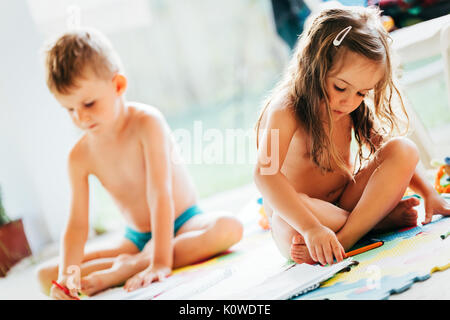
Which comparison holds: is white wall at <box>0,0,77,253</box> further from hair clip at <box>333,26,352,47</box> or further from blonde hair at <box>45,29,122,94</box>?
hair clip at <box>333,26,352,47</box>

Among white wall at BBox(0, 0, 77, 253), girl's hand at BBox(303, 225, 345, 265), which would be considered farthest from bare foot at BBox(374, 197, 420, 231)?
white wall at BBox(0, 0, 77, 253)

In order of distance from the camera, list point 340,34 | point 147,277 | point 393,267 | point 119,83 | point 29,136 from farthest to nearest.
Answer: point 29,136 → point 119,83 → point 147,277 → point 340,34 → point 393,267

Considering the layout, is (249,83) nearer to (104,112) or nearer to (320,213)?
(104,112)

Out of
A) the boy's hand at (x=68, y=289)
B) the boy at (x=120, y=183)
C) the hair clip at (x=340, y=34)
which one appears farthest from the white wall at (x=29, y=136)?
the hair clip at (x=340, y=34)

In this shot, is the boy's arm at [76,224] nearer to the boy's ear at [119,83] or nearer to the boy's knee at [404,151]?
the boy's ear at [119,83]

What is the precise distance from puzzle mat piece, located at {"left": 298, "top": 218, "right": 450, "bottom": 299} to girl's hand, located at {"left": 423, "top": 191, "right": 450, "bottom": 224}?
0.12ft

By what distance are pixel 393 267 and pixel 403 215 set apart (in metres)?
0.18

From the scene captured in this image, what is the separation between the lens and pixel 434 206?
0.78 m

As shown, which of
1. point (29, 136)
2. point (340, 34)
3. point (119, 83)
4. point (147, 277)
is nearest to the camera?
point (340, 34)

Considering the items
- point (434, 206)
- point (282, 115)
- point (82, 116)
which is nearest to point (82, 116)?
point (82, 116)

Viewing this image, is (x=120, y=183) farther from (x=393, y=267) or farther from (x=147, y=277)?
(x=393, y=267)

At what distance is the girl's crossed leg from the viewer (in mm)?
743

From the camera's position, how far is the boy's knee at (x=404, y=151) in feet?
2.48

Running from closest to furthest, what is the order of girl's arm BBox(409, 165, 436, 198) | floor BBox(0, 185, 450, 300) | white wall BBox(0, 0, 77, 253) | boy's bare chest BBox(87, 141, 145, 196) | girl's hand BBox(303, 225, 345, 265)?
floor BBox(0, 185, 450, 300)
girl's hand BBox(303, 225, 345, 265)
girl's arm BBox(409, 165, 436, 198)
boy's bare chest BBox(87, 141, 145, 196)
white wall BBox(0, 0, 77, 253)
